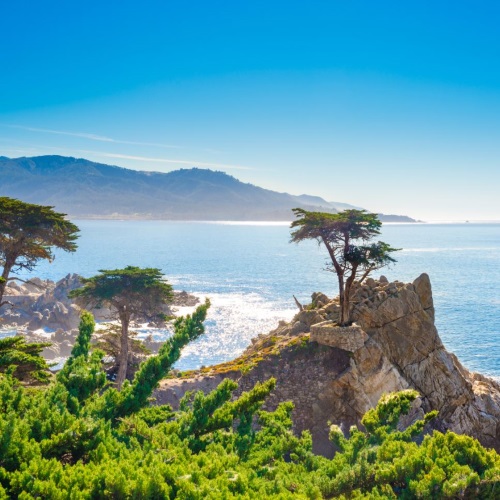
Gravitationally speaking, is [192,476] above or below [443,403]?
above

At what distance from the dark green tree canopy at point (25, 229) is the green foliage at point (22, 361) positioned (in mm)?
11156

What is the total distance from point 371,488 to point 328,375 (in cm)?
1435

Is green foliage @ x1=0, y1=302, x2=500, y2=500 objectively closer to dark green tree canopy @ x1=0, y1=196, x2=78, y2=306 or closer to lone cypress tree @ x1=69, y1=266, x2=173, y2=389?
dark green tree canopy @ x1=0, y1=196, x2=78, y2=306

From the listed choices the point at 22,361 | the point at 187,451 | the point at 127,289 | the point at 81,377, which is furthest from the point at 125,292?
the point at 187,451

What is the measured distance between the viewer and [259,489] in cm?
838

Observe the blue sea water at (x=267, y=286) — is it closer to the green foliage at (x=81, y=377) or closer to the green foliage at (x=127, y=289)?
the green foliage at (x=127, y=289)

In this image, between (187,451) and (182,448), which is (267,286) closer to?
(182,448)

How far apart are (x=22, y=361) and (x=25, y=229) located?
1361cm

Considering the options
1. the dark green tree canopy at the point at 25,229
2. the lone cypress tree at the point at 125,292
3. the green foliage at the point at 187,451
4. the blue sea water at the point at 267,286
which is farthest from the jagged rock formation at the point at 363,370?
the green foliage at the point at 187,451

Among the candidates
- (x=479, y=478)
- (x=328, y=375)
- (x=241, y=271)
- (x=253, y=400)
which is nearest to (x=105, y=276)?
(x=328, y=375)

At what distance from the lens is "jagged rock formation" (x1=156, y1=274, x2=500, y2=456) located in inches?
947

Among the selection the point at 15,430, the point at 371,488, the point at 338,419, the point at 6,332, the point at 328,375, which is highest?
the point at 15,430

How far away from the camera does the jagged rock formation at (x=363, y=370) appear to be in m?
24.0

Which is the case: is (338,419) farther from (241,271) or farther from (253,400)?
(241,271)
